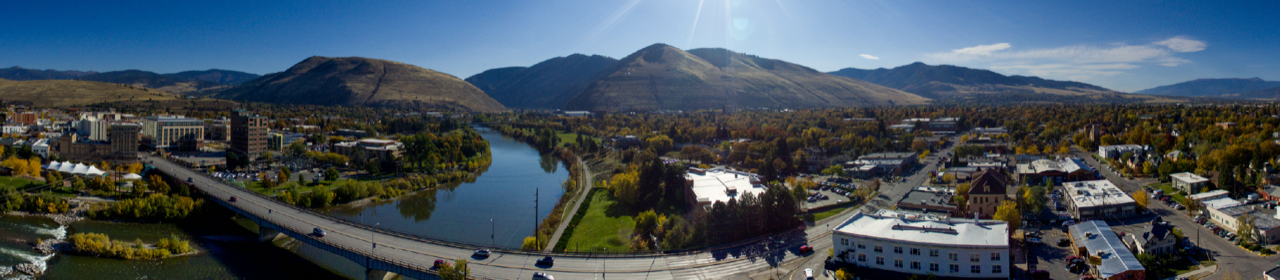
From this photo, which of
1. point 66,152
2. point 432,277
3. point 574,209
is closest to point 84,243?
point 432,277

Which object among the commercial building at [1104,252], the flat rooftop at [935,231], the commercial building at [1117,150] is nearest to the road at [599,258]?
the flat rooftop at [935,231]

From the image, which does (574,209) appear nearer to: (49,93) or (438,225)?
(438,225)

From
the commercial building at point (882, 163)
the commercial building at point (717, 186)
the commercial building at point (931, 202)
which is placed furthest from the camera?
the commercial building at point (882, 163)

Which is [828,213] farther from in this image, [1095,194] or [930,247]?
[1095,194]

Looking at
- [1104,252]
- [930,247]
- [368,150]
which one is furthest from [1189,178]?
[368,150]

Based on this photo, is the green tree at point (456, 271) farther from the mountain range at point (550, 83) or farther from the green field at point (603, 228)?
the mountain range at point (550, 83)
